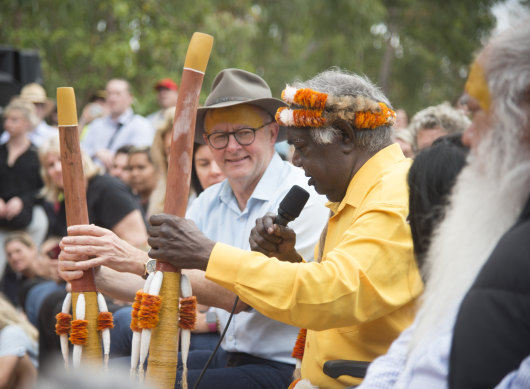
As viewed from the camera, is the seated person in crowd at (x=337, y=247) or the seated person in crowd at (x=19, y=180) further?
the seated person in crowd at (x=19, y=180)

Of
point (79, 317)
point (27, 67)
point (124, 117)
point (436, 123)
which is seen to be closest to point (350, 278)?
point (79, 317)

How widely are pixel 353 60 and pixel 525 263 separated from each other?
62.7 feet

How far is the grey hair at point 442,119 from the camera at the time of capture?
511 centimetres

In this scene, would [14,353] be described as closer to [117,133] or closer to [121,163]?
[121,163]

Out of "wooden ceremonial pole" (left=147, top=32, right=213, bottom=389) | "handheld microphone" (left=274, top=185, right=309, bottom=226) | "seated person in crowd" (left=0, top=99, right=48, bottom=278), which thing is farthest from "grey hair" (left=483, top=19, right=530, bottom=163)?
"seated person in crowd" (left=0, top=99, right=48, bottom=278)

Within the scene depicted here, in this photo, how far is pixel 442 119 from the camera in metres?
5.19

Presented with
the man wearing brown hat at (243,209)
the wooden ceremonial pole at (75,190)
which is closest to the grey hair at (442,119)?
the man wearing brown hat at (243,209)

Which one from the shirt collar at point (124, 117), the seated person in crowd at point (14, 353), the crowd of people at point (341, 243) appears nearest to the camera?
the crowd of people at point (341, 243)

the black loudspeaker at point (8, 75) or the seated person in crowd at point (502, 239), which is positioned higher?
the black loudspeaker at point (8, 75)

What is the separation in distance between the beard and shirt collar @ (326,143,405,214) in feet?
2.84

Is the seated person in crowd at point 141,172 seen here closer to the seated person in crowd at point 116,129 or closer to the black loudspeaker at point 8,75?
the seated person in crowd at point 116,129

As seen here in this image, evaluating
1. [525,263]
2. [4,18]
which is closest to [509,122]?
[525,263]

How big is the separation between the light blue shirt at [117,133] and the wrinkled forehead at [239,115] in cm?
433

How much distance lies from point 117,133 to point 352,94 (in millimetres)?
5803
